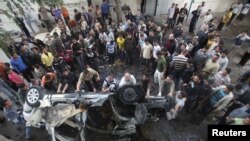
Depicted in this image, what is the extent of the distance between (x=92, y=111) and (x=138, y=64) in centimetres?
464

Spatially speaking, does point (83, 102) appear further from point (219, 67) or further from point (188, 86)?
point (219, 67)

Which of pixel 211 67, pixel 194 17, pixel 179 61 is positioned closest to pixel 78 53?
pixel 179 61

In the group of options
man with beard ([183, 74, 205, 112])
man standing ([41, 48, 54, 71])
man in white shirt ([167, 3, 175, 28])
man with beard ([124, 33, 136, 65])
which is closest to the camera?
man with beard ([183, 74, 205, 112])

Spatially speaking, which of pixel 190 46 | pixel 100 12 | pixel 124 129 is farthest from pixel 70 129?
pixel 100 12

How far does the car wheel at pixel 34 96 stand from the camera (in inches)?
224

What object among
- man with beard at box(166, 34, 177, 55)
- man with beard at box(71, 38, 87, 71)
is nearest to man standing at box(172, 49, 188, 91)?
man with beard at box(166, 34, 177, 55)

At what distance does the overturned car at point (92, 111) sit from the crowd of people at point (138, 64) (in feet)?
3.66

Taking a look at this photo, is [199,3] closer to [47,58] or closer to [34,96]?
[47,58]

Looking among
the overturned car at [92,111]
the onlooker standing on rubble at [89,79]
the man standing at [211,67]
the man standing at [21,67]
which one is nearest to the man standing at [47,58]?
the man standing at [21,67]

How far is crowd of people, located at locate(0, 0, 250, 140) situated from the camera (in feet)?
22.6

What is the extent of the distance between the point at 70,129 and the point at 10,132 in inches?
127

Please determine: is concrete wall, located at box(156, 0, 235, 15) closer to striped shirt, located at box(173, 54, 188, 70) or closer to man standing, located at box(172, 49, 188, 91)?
man standing, located at box(172, 49, 188, 91)

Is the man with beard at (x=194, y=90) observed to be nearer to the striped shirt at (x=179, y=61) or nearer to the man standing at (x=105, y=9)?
the striped shirt at (x=179, y=61)

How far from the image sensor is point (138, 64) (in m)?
10.2
